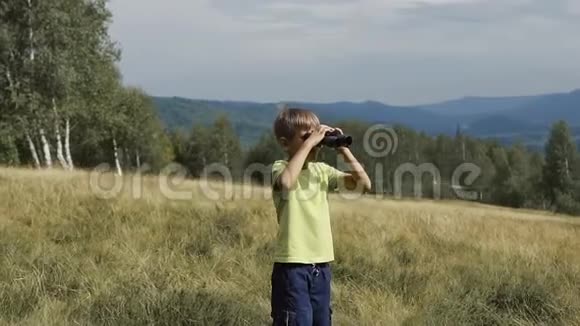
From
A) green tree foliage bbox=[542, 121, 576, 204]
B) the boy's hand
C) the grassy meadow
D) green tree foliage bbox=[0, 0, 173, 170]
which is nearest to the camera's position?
the boy's hand

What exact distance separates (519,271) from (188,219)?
4045 millimetres

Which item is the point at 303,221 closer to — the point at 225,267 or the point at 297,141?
the point at 297,141

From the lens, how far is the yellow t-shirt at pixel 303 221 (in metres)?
3.94

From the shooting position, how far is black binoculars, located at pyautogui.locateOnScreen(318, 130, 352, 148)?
385 cm

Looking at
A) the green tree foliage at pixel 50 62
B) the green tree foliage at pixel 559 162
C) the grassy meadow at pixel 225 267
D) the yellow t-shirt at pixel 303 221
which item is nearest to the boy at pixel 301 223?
the yellow t-shirt at pixel 303 221

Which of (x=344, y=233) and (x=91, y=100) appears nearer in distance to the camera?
A: (x=344, y=233)

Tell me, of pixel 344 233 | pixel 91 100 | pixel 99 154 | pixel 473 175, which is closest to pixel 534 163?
pixel 473 175

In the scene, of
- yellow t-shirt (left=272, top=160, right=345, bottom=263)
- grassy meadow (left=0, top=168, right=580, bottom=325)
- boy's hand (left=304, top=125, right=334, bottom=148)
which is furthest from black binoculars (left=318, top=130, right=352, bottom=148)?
grassy meadow (left=0, top=168, right=580, bottom=325)

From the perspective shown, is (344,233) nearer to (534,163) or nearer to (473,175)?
(473,175)

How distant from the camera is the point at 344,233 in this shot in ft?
29.9

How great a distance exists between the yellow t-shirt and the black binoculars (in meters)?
0.25

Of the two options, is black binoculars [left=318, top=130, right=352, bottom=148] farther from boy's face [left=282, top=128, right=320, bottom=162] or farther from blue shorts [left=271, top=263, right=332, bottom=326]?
blue shorts [left=271, top=263, right=332, bottom=326]

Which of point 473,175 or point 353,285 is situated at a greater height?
point 353,285

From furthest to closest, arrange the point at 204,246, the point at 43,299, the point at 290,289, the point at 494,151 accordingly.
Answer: the point at 494,151 < the point at 204,246 < the point at 43,299 < the point at 290,289
